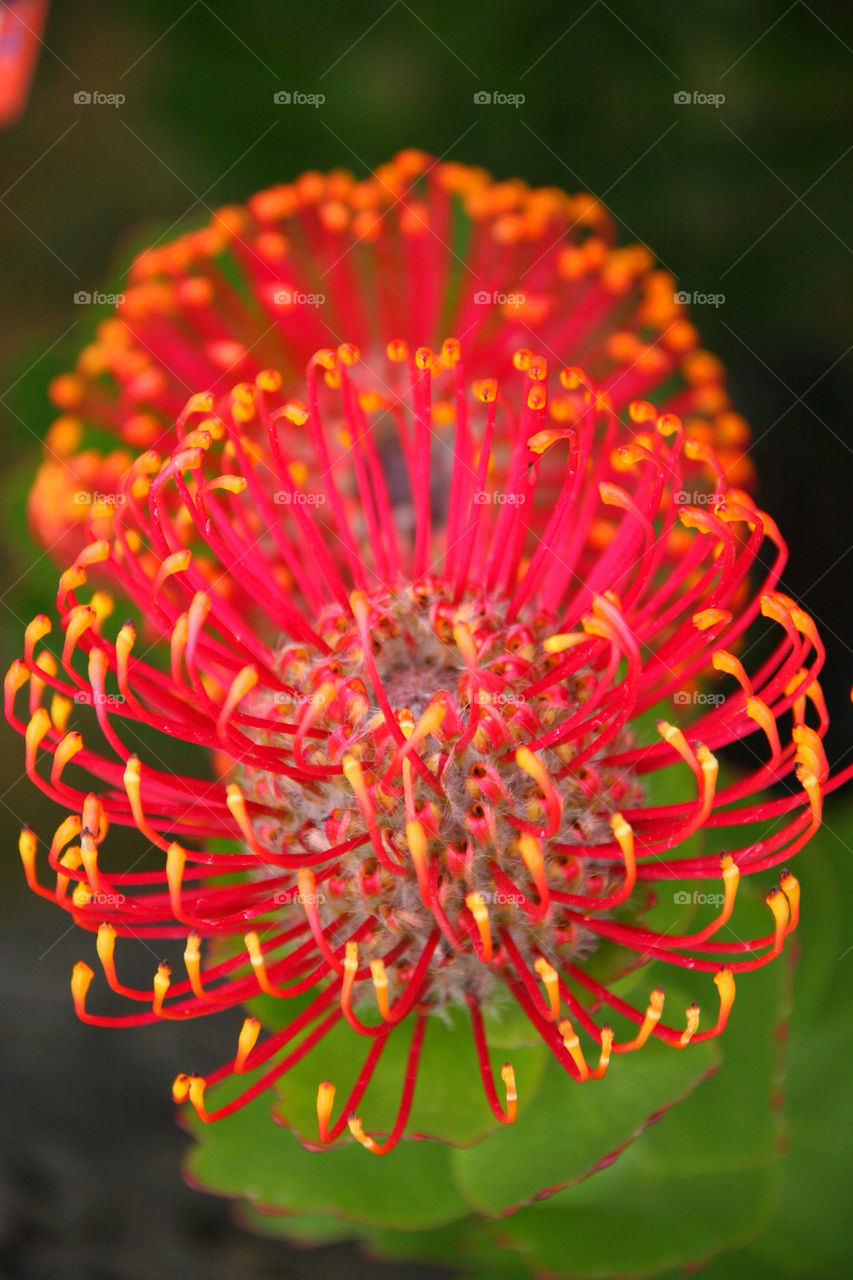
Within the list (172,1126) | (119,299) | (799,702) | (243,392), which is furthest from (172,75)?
(172,1126)

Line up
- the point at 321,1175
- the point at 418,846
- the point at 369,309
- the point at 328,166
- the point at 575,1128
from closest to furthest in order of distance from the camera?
the point at 418,846
the point at 575,1128
the point at 321,1175
the point at 369,309
the point at 328,166

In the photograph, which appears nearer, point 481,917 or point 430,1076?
point 481,917

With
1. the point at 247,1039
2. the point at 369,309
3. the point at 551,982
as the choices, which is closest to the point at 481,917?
the point at 551,982

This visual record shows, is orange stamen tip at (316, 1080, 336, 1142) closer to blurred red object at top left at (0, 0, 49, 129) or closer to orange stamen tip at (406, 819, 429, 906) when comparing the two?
orange stamen tip at (406, 819, 429, 906)

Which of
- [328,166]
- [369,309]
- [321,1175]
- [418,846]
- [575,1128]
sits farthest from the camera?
[328,166]

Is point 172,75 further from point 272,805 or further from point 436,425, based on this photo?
point 272,805

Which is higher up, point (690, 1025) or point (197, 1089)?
point (690, 1025)

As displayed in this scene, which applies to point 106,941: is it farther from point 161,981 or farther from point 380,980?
point 380,980
